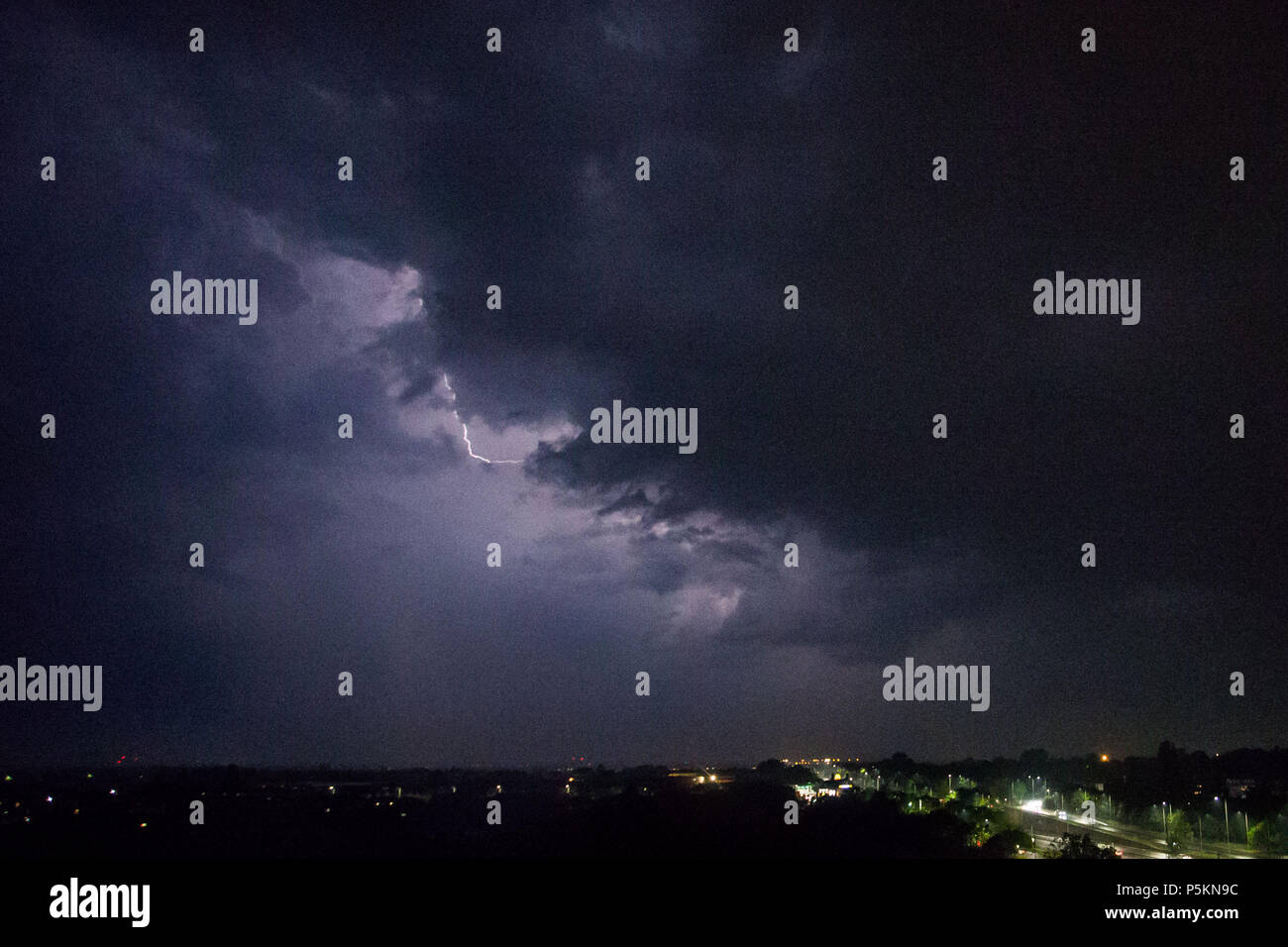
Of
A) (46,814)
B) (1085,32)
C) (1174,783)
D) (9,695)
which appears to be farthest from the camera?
(1174,783)

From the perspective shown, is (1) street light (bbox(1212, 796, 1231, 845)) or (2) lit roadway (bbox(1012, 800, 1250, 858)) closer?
(2) lit roadway (bbox(1012, 800, 1250, 858))

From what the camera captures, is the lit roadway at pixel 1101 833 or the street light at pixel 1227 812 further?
the street light at pixel 1227 812

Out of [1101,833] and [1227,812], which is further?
[1227,812]

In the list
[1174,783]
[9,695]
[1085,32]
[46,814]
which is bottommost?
[1174,783]
